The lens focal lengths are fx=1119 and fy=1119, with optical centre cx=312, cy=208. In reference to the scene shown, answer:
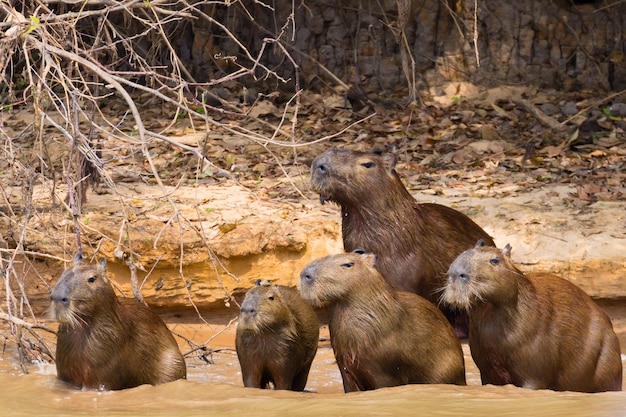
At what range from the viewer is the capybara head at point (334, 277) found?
5992 millimetres

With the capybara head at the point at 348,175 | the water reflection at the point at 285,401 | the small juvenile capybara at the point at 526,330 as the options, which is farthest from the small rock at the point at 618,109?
the water reflection at the point at 285,401

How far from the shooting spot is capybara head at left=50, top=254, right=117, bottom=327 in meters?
5.88

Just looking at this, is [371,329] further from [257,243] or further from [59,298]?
[257,243]

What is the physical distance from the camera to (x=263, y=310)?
6.46 metres

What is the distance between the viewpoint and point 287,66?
12023mm

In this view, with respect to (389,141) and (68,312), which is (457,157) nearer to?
(389,141)

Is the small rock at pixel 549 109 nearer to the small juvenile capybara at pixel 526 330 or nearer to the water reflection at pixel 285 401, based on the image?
the small juvenile capybara at pixel 526 330

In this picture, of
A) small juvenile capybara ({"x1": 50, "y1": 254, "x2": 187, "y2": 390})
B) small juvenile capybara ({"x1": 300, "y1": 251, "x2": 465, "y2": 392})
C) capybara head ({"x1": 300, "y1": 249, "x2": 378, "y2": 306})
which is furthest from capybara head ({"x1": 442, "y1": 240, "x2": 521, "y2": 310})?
A: small juvenile capybara ({"x1": 50, "y1": 254, "x2": 187, "y2": 390})

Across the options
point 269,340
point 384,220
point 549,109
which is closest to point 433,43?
point 549,109

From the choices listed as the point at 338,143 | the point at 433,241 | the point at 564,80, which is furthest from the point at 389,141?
the point at 433,241

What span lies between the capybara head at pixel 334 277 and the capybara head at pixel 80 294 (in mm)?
1084

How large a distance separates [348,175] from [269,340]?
1149 mm

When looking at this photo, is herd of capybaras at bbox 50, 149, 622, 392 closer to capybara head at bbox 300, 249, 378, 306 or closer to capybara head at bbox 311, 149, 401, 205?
capybara head at bbox 300, 249, 378, 306

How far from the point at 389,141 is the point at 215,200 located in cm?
240
